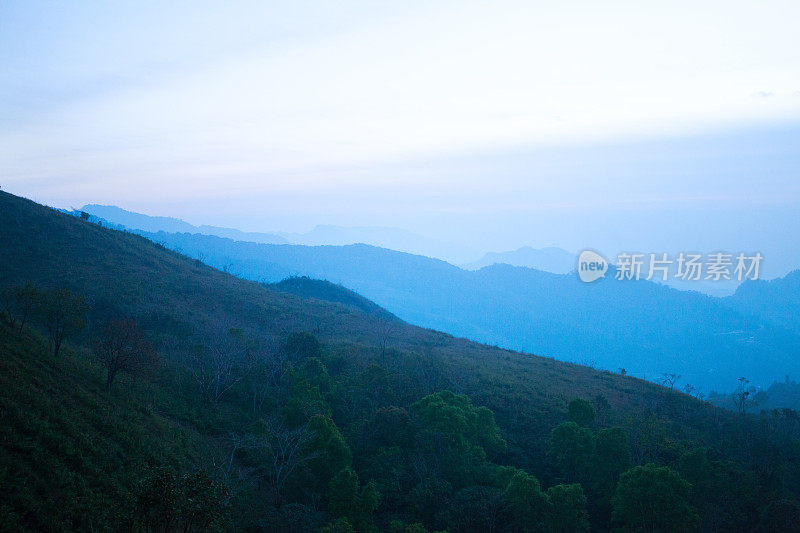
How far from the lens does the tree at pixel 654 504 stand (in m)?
23.0

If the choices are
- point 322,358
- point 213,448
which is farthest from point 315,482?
point 322,358

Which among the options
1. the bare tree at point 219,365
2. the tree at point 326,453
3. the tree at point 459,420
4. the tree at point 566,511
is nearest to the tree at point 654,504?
the tree at point 566,511

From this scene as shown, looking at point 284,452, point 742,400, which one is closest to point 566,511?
point 284,452

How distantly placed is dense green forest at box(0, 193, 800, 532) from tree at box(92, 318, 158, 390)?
163mm

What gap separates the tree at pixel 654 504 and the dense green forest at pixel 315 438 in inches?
3.4

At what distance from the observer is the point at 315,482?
24.8 metres

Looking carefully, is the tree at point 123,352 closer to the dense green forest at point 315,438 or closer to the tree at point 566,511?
the dense green forest at point 315,438

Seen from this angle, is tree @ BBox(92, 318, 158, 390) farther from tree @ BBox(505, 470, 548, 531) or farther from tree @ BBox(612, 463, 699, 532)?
tree @ BBox(612, 463, 699, 532)

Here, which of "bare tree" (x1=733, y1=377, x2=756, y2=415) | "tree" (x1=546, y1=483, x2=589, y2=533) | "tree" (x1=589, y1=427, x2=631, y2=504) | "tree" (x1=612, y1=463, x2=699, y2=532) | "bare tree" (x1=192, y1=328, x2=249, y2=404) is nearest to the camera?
"tree" (x1=546, y1=483, x2=589, y2=533)

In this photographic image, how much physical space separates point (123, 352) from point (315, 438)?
45.0 feet

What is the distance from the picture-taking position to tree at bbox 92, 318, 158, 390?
1064 inches

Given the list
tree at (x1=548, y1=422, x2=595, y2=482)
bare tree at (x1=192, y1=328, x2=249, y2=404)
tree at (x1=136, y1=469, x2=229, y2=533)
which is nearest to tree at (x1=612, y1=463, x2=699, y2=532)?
tree at (x1=548, y1=422, x2=595, y2=482)

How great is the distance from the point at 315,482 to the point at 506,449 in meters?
15.3

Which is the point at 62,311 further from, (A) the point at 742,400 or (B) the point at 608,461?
(A) the point at 742,400
